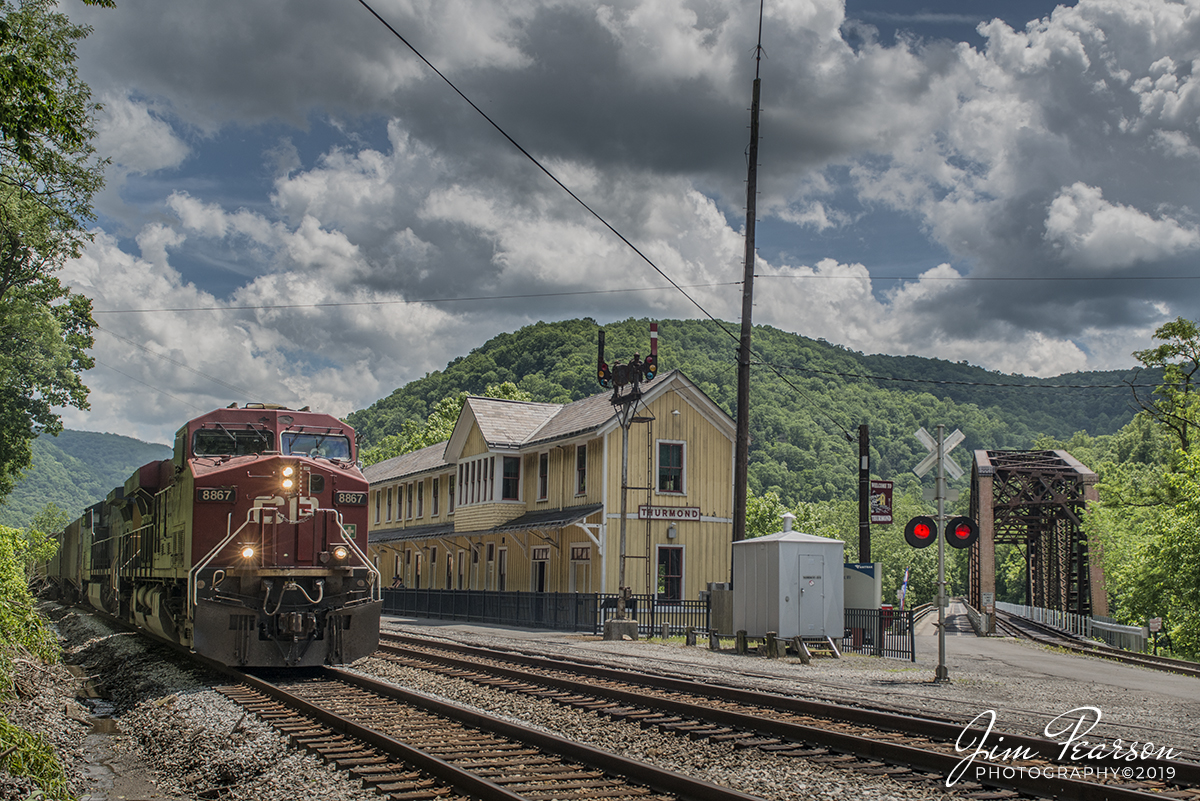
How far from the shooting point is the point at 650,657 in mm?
20625

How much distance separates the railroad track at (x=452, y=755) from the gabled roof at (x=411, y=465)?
110 ft

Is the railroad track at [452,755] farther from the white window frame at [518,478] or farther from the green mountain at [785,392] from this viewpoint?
the green mountain at [785,392]

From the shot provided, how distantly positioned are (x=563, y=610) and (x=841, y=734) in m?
23.0

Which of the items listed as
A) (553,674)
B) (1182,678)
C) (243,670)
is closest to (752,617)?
(553,674)

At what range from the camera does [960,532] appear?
16.7 m

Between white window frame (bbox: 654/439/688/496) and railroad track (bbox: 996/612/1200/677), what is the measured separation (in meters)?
13.7

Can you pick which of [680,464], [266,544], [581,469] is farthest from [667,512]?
[266,544]

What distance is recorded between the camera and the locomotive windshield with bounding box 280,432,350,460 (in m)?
15.9

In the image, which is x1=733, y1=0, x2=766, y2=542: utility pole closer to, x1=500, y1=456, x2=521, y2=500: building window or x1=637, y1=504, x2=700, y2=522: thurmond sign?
x1=637, y1=504, x2=700, y2=522: thurmond sign

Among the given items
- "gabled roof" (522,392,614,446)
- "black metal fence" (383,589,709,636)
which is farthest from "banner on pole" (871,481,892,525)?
"gabled roof" (522,392,614,446)

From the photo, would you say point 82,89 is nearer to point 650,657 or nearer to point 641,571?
point 641,571

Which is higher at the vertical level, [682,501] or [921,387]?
[921,387]

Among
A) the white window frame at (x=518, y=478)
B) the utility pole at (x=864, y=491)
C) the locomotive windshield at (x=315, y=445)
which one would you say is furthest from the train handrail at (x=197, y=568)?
the white window frame at (x=518, y=478)

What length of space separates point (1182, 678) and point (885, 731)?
15.3m
